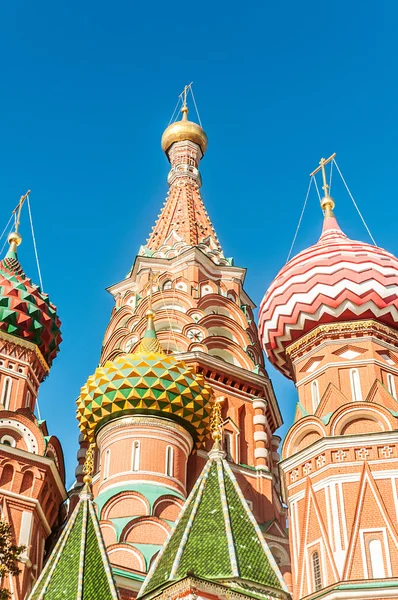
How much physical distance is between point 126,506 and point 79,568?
498 cm

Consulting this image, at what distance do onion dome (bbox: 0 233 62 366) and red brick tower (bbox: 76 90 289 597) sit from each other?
1.89 metres

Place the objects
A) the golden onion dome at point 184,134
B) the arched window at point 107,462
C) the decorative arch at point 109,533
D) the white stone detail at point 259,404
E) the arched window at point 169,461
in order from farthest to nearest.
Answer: the golden onion dome at point 184,134
the white stone detail at point 259,404
the arched window at point 107,462
the arched window at point 169,461
the decorative arch at point 109,533

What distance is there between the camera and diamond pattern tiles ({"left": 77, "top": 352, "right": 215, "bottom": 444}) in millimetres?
19172

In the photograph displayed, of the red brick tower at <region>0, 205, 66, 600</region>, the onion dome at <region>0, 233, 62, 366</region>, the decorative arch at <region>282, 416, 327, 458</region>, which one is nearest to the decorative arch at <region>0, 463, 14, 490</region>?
the red brick tower at <region>0, 205, 66, 600</region>

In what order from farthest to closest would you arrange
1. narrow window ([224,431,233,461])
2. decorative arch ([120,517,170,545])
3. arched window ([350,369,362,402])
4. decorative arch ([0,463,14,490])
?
1. narrow window ([224,431,233,461])
2. decorative arch ([0,463,14,490])
3. decorative arch ([120,517,170,545])
4. arched window ([350,369,362,402])

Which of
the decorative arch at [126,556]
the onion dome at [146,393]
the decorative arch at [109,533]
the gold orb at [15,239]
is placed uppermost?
the gold orb at [15,239]

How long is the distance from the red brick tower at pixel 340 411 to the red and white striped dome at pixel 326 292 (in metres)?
0.02

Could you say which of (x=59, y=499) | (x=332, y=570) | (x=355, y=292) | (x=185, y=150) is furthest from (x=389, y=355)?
(x=185, y=150)

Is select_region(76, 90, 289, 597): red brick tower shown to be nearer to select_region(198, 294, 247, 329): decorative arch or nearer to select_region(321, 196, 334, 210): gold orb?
select_region(198, 294, 247, 329): decorative arch

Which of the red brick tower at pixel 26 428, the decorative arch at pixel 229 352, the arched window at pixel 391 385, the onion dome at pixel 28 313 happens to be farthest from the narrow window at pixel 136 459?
the arched window at pixel 391 385

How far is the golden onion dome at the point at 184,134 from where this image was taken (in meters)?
30.6

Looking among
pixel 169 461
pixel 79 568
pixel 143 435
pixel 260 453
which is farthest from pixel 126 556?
pixel 260 453

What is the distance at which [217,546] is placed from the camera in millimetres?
Result: 13039

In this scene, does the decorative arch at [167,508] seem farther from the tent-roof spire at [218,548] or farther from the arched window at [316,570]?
the arched window at [316,570]
